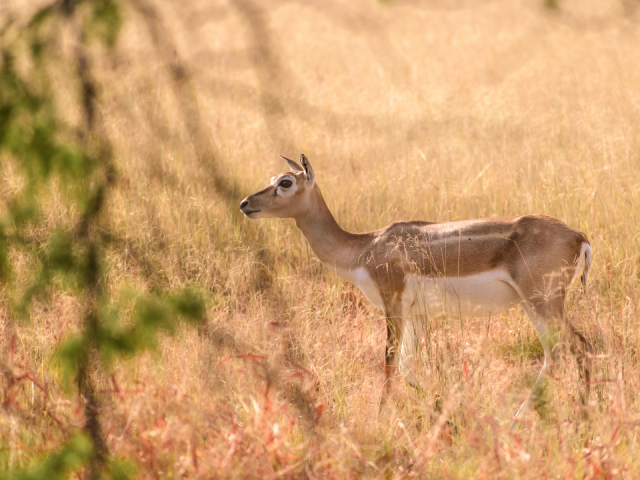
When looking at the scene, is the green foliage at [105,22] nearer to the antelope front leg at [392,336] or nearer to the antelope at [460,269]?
the antelope at [460,269]

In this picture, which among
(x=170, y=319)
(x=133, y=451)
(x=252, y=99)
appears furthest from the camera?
(x=133, y=451)

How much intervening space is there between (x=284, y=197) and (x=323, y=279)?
1.04 metres

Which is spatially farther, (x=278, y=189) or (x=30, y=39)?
(x=278, y=189)

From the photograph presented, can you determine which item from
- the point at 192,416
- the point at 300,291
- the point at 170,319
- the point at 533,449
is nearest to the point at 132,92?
the point at 170,319

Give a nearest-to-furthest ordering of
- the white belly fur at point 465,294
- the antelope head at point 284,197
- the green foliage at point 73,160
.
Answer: the green foliage at point 73,160 < the white belly fur at point 465,294 < the antelope head at point 284,197

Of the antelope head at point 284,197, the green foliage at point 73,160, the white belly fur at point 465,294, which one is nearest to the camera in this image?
the green foliage at point 73,160

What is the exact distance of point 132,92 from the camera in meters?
2.19

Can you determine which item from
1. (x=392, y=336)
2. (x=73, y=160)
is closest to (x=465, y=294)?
(x=392, y=336)

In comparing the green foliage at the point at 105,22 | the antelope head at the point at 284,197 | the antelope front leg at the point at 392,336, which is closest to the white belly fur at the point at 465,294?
the antelope front leg at the point at 392,336

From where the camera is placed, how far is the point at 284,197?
5160 mm

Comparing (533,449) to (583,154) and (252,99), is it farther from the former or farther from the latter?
(583,154)

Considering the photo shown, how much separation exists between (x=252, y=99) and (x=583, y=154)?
6.29 m

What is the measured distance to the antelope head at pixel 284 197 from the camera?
5.07 m

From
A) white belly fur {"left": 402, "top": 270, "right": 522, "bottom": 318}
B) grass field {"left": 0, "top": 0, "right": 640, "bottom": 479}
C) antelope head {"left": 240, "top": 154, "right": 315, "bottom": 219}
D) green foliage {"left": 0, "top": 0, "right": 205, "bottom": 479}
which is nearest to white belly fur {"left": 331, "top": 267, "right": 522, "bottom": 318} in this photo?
white belly fur {"left": 402, "top": 270, "right": 522, "bottom": 318}
